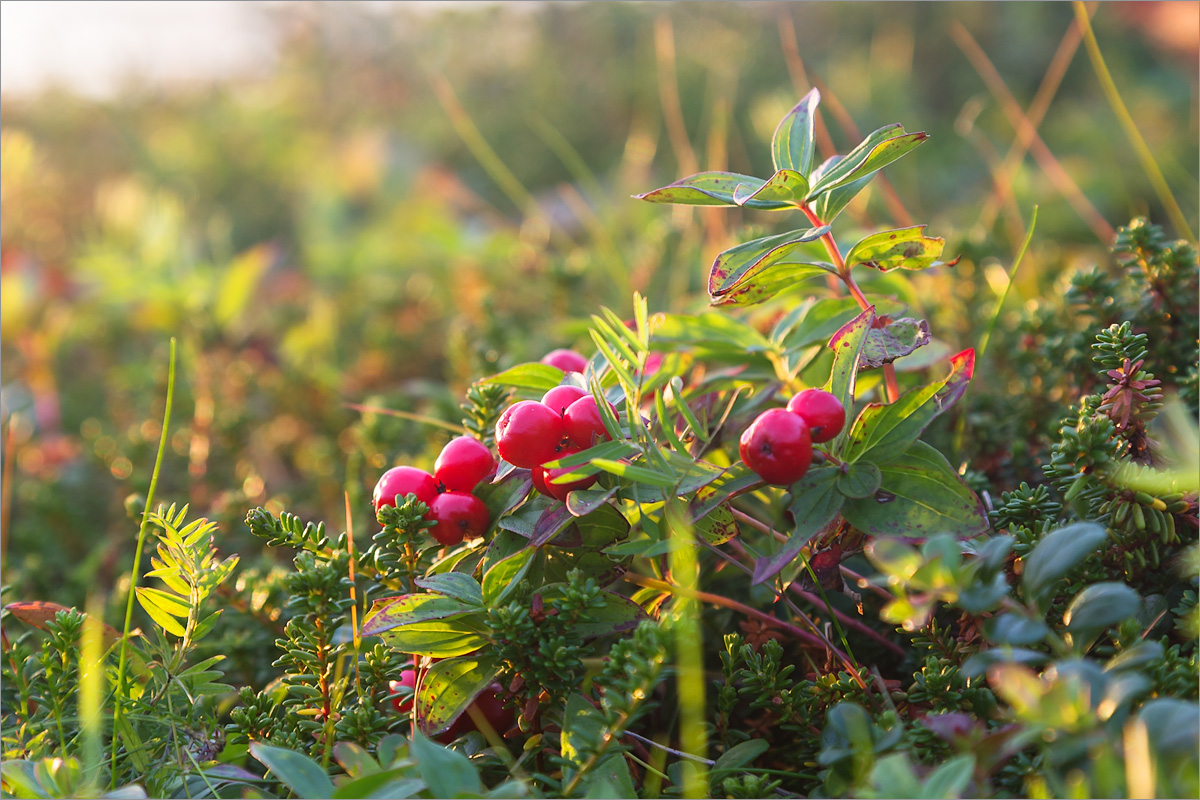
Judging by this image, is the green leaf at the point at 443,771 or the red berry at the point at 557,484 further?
the red berry at the point at 557,484

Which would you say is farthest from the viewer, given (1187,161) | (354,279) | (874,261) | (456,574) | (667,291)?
(1187,161)

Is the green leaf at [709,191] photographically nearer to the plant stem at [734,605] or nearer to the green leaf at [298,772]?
the plant stem at [734,605]

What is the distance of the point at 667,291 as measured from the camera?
2.60 m

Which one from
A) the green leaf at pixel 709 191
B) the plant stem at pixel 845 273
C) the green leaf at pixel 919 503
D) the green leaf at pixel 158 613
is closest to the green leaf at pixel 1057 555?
the green leaf at pixel 919 503

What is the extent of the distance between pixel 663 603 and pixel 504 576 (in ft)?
0.76

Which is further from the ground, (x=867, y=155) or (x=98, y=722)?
(x=867, y=155)

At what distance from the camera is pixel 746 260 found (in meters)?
1.04

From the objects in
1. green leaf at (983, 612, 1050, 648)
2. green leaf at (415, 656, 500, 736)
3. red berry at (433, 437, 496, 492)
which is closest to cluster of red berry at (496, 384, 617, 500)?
red berry at (433, 437, 496, 492)

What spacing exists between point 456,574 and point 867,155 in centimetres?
65

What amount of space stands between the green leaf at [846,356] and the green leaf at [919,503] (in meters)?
0.07

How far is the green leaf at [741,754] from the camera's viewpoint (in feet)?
3.03

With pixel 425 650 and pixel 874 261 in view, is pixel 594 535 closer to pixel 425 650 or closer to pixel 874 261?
pixel 425 650

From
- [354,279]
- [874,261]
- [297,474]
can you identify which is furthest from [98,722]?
[354,279]

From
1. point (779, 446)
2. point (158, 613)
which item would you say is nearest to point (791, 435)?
point (779, 446)
